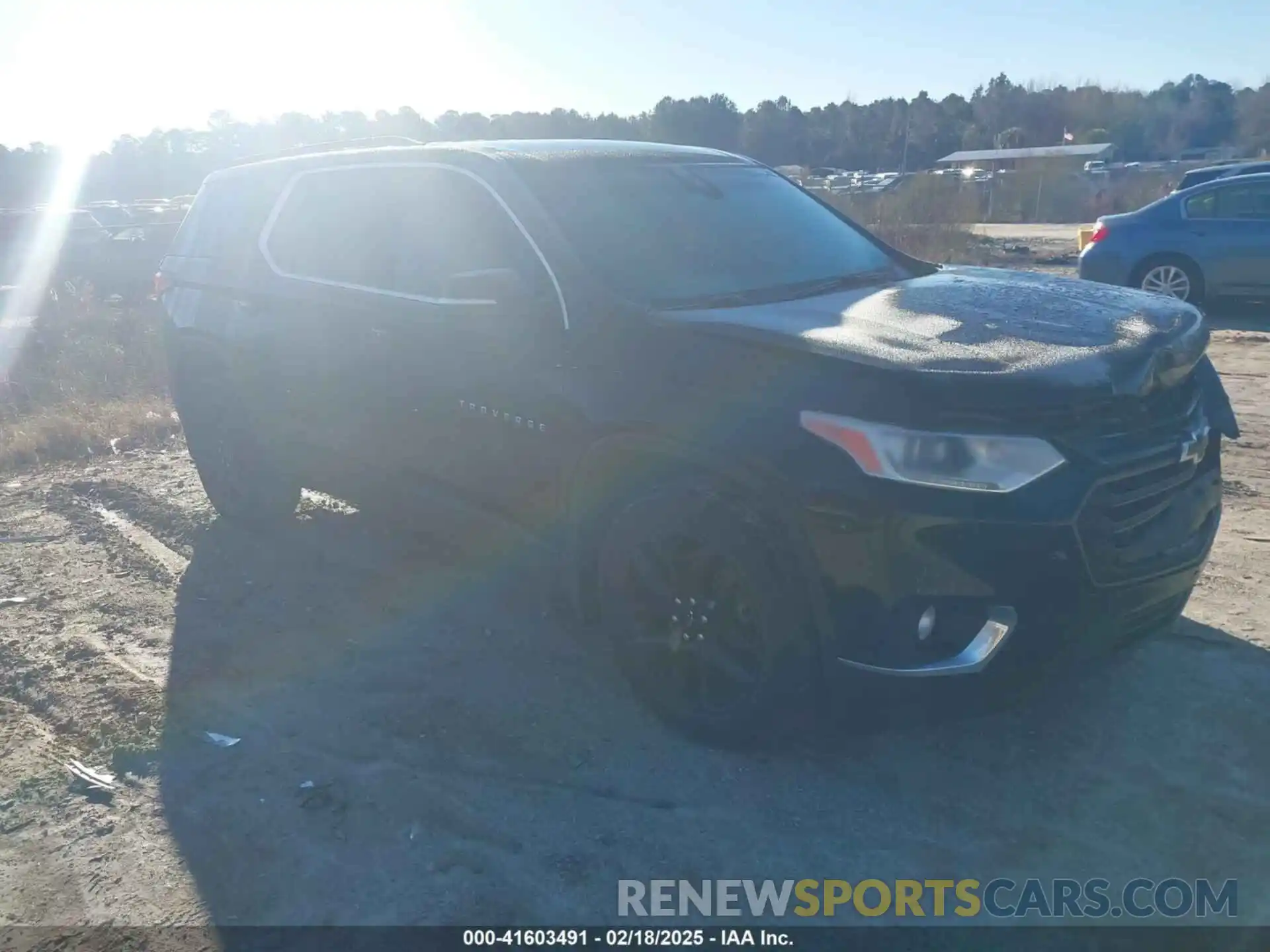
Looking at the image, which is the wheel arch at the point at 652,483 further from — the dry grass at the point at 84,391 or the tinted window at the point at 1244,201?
the tinted window at the point at 1244,201

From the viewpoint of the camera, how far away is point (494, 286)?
12.2ft

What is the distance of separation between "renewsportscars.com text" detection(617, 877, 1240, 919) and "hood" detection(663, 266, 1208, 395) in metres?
1.34

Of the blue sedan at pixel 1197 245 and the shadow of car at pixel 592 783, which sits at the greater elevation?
the blue sedan at pixel 1197 245

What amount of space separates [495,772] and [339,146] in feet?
12.3

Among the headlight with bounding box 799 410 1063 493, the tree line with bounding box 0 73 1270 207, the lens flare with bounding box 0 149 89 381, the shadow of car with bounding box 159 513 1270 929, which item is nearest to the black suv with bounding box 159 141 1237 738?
the headlight with bounding box 799 410 1063 493

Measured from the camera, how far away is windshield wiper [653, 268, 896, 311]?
376cm

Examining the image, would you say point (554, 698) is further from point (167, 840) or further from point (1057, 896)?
point (1057, 896)

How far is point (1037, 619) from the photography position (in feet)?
9.73

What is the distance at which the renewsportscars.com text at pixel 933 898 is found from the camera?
2834 millimetres

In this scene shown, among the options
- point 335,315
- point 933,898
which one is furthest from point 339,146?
point 933,898

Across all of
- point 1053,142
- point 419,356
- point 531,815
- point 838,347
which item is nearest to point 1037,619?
point 838,347

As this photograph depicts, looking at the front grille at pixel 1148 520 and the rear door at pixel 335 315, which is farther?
the rear door at pixel 335 315

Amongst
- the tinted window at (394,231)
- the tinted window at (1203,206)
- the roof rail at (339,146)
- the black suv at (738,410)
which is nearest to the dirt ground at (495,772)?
the black suv at (738,410)

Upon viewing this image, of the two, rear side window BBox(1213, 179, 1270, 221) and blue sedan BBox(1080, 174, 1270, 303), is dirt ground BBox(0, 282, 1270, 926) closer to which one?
blue sedan BBox(1080, 174, 1270, 303)
